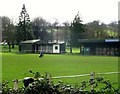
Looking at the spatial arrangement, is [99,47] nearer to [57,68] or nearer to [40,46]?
[40,46]

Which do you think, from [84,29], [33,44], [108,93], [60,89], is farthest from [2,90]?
[84,29]

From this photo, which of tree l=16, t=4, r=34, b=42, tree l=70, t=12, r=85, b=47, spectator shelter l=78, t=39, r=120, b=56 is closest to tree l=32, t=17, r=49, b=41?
tree l=16, t=4, r=34, b=42

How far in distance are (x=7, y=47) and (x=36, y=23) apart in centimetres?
1005

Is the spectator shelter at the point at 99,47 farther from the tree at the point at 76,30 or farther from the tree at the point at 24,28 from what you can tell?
the tree at the point at 24,28

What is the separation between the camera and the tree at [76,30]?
6844cm

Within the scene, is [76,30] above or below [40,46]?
above

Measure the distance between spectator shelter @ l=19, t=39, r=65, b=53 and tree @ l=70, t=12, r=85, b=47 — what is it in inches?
177

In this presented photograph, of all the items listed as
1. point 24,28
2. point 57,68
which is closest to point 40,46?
point 24,28

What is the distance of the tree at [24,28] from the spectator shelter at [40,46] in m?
5.92

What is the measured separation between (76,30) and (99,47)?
1070cm

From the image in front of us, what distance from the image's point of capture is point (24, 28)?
70812 mm

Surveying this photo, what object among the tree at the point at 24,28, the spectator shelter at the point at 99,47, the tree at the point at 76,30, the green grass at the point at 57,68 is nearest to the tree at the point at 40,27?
the tree at the point at 24,28

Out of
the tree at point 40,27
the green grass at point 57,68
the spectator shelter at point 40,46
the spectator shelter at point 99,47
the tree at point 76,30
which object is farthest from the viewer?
the tree at point 40,27

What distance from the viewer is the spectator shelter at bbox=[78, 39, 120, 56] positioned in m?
57.2
